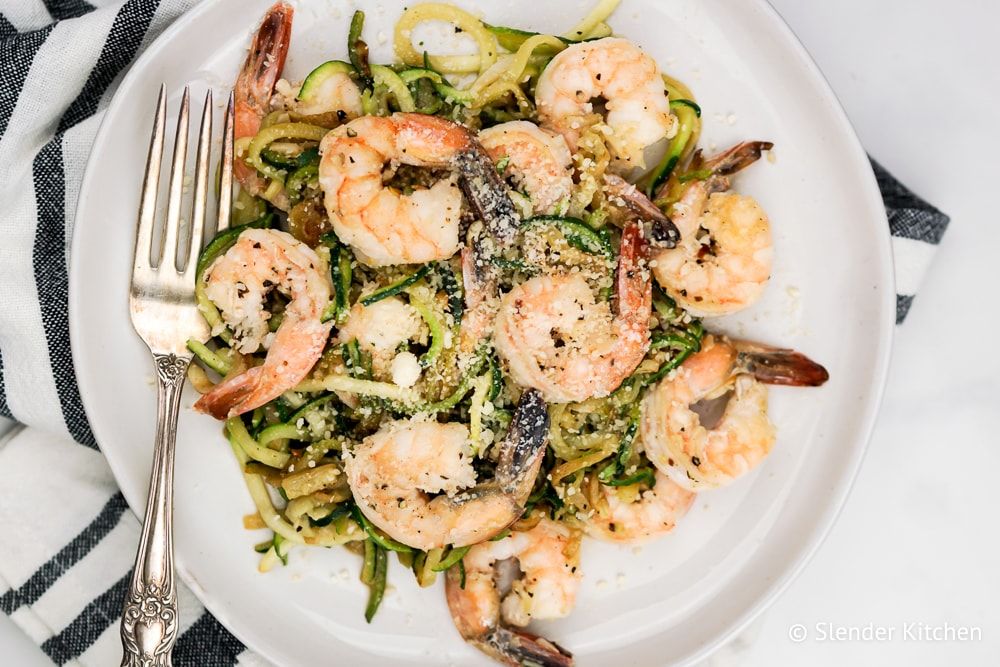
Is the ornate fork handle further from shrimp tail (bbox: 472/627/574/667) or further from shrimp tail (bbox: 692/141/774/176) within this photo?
shrimp tail (bbox: 692/141/774/176)

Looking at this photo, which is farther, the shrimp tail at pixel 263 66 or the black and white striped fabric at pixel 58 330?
the black and white striped fabric at pixel 58 330

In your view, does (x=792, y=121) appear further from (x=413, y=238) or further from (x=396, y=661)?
(x=396, y=661)

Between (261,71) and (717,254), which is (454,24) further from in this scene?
(717,254)

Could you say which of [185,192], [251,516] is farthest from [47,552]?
[185,192]

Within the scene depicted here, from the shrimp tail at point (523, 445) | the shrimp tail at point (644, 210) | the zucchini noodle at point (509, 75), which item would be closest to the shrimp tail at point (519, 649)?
the shrimp tail at point (523, 445)

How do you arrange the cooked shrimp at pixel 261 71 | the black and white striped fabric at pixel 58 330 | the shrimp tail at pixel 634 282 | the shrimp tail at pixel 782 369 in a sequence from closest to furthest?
the shrimp tail at pixel 634 282 → the cooked shrimp at pixel 261 71 → the shrimp tail at pixel 782 369 → the black and white striped fabric at pixel 58 330

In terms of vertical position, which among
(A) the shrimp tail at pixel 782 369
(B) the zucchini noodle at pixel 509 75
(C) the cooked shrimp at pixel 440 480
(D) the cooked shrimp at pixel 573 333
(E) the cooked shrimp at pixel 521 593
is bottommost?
(E) the cooked shrimp at pixel 521 593

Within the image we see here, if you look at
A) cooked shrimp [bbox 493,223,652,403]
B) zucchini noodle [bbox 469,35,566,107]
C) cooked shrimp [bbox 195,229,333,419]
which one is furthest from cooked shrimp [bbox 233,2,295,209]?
cooked shrimp [bbox 493,223,652,403]

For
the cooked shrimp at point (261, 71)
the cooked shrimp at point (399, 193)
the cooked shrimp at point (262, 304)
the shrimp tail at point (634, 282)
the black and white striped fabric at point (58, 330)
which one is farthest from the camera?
the black and white striped fabric at point (58, 330)

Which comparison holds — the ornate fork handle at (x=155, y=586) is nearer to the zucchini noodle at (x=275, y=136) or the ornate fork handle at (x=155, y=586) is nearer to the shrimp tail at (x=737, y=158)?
the zucchini noodle at (x=275, y=136)
